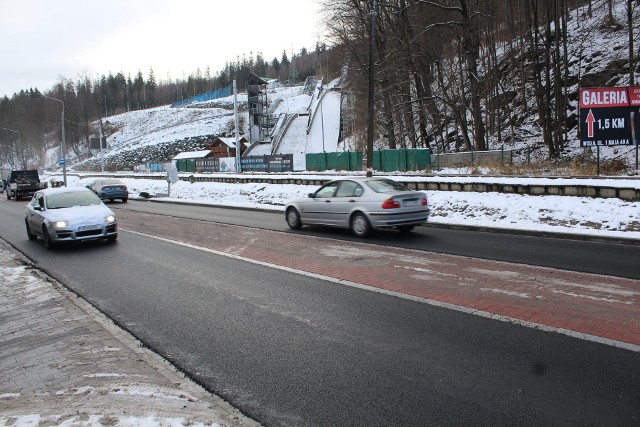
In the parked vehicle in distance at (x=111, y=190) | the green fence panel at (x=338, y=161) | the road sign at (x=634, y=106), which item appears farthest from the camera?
the green fence panel at (x=338, y=161)

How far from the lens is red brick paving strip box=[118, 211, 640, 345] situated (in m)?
5.88

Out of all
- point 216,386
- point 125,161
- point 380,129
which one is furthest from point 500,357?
point 125,161

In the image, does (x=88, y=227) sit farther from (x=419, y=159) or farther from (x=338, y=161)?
(x=338, y=161)

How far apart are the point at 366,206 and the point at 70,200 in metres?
8.16

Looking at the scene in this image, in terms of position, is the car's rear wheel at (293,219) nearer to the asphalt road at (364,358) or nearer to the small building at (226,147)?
the asphalt road at (364,358)

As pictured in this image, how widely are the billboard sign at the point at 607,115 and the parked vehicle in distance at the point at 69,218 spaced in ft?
58.9

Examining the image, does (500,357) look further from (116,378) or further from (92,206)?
(92,206)

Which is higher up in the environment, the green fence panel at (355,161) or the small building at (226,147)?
the small building at (226,147)

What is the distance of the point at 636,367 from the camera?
4367mm

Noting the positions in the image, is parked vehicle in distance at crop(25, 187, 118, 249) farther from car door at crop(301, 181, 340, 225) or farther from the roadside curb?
the roadside curb

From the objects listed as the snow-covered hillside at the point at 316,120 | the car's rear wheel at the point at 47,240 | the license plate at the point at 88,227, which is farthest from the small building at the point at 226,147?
the license plate at the point at 88,227

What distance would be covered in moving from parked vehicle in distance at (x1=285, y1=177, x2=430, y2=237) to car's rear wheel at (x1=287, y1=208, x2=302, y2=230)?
13.8 inches

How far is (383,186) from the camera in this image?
13.1m

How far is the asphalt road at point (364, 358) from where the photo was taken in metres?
3.77
